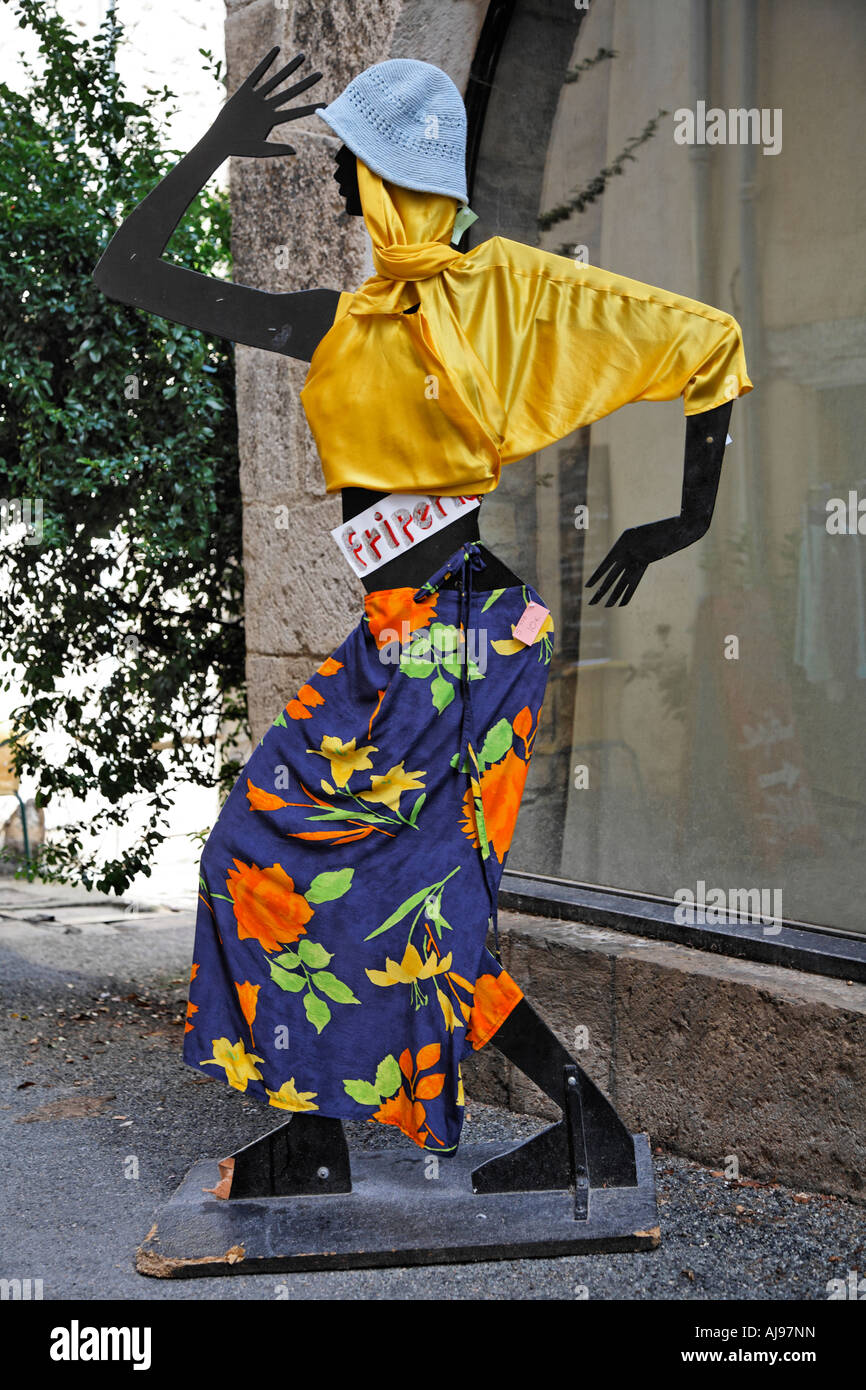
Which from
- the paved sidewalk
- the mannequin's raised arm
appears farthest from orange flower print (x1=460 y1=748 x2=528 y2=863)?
the mannequin's raised arm

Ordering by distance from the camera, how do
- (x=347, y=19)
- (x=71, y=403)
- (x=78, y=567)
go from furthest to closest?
1. (x=78, y=567)
2. (x=71, y=403)
3. (x=347, y=19)

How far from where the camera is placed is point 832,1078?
9.96 ft

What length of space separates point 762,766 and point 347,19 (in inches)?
98.3

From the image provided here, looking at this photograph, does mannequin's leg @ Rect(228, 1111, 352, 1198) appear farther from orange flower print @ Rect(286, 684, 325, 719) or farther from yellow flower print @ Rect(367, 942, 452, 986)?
orange flower print @ Rect(286, 684, 325, 719)

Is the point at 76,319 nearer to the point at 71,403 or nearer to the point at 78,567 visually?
the point at 71,403

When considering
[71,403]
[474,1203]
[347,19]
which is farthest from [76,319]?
[474,1203]

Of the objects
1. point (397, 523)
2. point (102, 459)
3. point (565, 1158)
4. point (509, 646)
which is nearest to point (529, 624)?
point (509, 646)

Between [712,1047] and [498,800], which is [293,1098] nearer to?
[498,800]

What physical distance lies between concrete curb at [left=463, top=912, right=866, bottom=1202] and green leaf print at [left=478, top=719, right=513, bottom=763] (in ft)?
2.84

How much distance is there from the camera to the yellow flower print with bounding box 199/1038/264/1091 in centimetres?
278

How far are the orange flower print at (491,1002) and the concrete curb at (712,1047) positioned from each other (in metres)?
0.67

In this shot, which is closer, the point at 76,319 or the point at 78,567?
the point at 76,319

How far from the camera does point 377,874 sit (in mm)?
2773

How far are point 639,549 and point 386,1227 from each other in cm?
146
